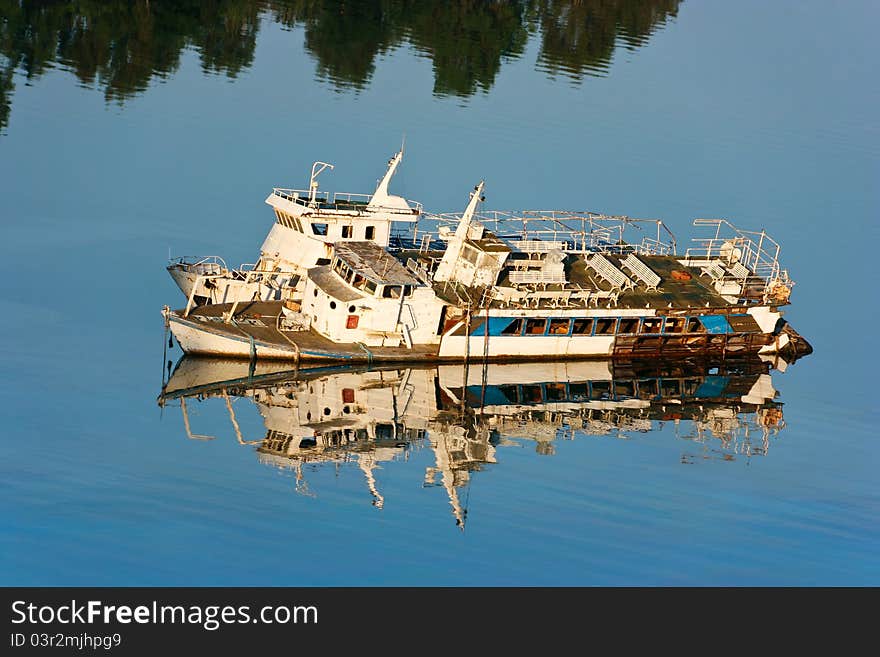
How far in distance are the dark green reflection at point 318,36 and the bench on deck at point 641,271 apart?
130 feet

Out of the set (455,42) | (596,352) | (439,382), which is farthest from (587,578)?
(455,42)

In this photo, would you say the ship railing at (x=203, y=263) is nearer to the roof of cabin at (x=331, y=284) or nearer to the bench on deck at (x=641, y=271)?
the roof of cabin at (x=331, y=284)

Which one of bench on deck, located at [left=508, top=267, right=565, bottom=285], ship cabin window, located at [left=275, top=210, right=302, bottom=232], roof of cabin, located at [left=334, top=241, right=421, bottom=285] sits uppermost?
roof of cabin, located at [left=334, top=241, right=421, bottom=285]

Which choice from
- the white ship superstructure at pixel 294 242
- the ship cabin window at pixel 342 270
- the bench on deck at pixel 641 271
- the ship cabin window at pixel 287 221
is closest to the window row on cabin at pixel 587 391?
the bench on deck at pixel 641 271

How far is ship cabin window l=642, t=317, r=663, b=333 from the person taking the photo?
252 feet

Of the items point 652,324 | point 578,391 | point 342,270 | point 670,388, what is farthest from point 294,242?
point 670,388

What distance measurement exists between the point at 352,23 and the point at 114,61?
22.6 m

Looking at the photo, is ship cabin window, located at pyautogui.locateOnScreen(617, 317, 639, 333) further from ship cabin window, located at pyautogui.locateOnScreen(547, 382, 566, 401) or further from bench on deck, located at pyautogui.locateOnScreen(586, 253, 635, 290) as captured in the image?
ship cabin window, located at pyautogui.locateOnScreen(547, 382, 566, 401)

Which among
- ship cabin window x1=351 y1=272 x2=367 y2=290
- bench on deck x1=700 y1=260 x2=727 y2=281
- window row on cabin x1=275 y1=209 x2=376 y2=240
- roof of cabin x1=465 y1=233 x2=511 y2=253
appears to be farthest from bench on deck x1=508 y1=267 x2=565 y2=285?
bench on deck x1=700 y1=260 x2=727 y2=281

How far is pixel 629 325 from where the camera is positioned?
252 ft

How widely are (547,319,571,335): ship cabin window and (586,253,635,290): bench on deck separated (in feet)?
11.9

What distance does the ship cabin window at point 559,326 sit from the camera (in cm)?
7525

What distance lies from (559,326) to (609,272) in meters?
4.73

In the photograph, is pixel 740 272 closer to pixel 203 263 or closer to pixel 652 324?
pixel 652 324
